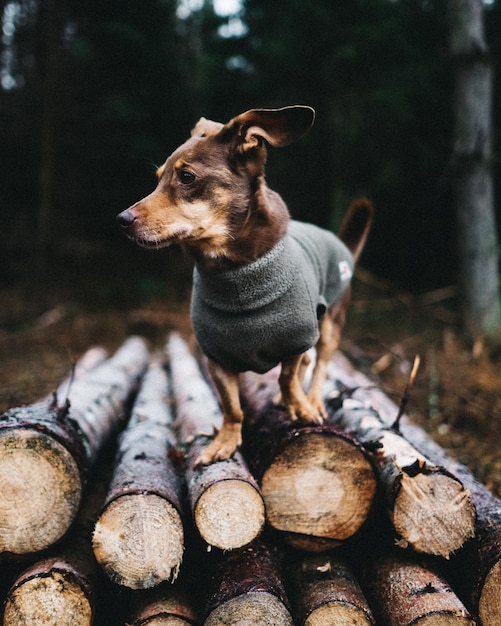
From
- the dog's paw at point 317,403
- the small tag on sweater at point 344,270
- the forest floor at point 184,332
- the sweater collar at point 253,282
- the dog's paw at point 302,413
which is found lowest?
the forest floor at point 184,332

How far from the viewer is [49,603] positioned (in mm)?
2162

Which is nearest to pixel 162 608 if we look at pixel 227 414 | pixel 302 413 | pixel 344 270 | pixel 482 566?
pixel 227 414

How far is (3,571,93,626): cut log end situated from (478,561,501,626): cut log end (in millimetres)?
1600

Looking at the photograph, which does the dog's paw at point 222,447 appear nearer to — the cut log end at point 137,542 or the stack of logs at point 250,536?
the stack of logs at point 250,536

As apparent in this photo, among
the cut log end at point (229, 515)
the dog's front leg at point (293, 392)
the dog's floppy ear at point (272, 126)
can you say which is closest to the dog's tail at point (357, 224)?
the dog's front leg at point (293, 392)

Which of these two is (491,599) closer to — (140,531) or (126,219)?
(140,531)

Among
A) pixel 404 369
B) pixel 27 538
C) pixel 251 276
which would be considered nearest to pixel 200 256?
pixel 251 276

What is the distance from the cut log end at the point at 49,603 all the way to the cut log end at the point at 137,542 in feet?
0.54

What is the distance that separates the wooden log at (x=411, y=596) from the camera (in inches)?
82.8

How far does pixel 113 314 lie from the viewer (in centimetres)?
970

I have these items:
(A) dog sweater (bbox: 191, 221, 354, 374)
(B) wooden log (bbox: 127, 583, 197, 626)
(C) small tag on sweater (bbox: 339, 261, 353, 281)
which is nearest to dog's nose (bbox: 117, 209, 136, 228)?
(A) dog sweater (bbox: 191, 221, 354, 374)

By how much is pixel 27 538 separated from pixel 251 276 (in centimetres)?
148

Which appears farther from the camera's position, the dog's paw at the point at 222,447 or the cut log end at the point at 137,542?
the dog's paw at the point at 222,447

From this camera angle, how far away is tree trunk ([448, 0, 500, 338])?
6.96 metres
